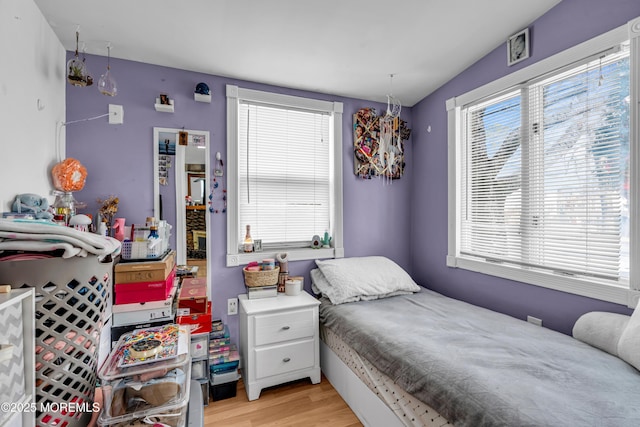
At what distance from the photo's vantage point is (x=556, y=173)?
1801 millimetres

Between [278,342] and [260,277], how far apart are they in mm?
477

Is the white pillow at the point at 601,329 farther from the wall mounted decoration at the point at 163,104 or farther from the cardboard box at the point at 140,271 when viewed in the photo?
the wall mounted decoration at the point at 163,104

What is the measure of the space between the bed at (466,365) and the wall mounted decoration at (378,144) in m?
1.12

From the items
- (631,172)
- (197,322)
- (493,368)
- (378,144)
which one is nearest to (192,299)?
(197,322)

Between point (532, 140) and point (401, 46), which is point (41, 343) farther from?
point (532, 140)

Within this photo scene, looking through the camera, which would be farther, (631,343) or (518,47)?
(518,47)

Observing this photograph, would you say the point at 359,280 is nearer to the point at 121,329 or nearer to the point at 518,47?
A: the point at 121,329

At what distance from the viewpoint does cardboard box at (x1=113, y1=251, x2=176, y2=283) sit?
145 centimetres

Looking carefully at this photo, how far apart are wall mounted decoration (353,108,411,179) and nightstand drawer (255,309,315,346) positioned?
1370mm

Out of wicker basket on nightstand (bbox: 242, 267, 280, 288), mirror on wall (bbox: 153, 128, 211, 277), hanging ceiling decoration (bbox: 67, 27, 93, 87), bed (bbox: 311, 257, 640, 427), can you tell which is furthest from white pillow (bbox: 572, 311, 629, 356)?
hanging ceiling decoration (bbox: 67, 27, 93, 87)

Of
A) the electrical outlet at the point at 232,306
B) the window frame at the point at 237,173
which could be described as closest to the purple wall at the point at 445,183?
the window frame at the point at 237,173

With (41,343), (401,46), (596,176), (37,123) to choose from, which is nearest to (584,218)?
(596,176)

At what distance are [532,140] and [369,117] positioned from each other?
1317 millimetres

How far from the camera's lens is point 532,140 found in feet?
6.33
